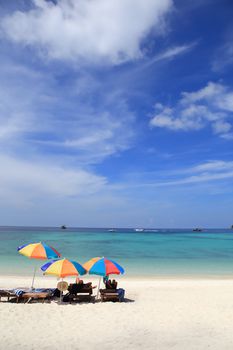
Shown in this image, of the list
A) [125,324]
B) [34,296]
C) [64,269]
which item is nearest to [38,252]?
[34,296]

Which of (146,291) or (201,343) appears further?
(146,291)

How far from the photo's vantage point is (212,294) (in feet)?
47.3

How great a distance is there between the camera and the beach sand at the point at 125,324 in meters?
7.59

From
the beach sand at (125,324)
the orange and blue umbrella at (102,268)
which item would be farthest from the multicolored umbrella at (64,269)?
the beach sand at (125,324)

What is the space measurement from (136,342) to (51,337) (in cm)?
198

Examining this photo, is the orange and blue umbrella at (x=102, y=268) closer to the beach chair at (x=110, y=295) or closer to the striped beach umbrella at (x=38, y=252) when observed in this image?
the beach chair at (x=110, y=295)

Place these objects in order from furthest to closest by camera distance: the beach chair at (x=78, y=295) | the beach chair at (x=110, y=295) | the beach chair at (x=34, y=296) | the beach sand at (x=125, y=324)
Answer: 1. the beach chair at (x=110, y=295)
2. the beach chair at (x=78, y=295)
3. the beach chair at (x=34, y=296)
4. the beach sand at (x=125, y=324)

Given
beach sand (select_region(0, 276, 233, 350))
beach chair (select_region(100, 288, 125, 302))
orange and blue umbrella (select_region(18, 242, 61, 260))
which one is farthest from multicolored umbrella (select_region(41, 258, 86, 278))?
beach chair (select_region(100, 288, 125, 302))

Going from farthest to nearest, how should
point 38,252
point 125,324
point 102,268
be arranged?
point 38,252 < point 102,268 < point 125,324

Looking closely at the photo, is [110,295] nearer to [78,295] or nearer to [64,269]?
[78,295]

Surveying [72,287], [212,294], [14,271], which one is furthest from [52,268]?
[14,271]

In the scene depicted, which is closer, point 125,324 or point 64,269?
point 125,324

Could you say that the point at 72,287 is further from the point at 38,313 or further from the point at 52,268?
the point at 38,313

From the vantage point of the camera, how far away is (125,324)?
9266mm
